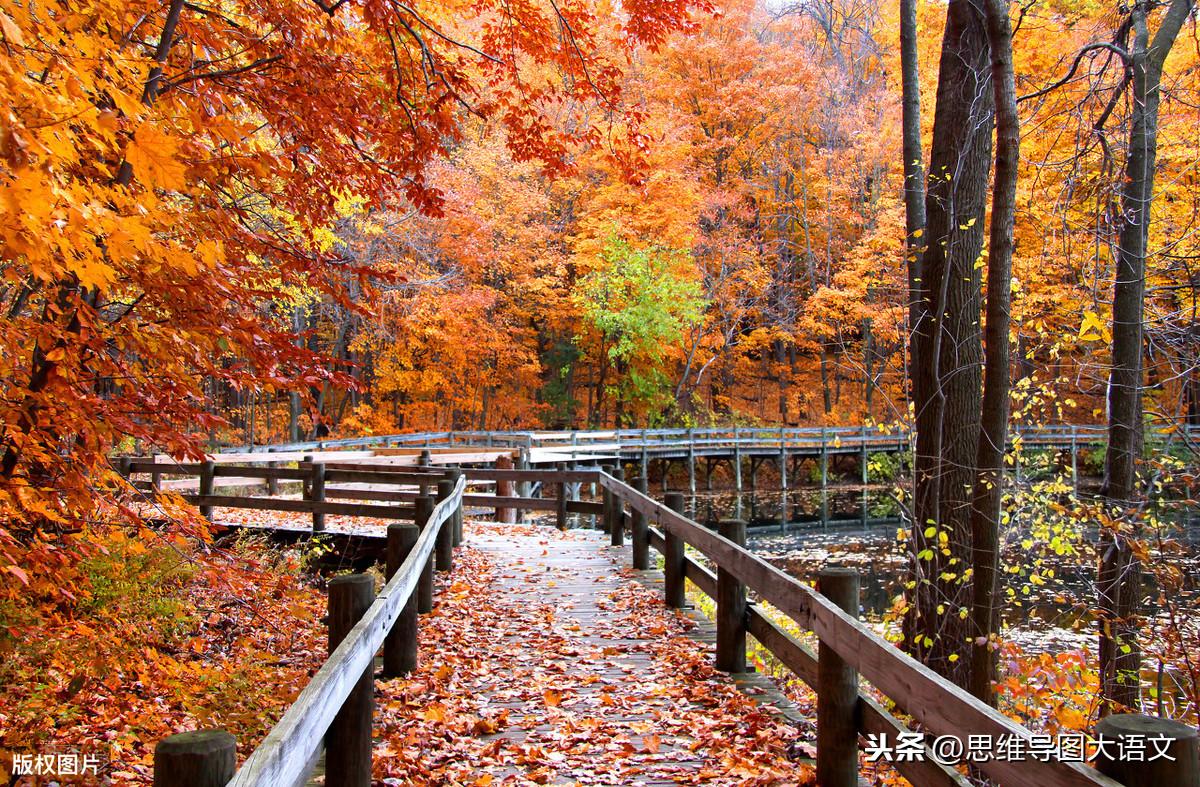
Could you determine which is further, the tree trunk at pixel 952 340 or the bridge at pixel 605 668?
→ the tree trunk at pixel 952 340

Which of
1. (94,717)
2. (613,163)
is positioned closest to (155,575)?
(94,717)

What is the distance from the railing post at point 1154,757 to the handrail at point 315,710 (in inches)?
80.9

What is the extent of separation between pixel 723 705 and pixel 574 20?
607 centimetres

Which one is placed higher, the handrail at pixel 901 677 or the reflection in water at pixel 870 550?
the handrail at pixel 901 677

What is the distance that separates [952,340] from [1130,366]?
6.11 feet

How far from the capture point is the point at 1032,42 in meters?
13.4

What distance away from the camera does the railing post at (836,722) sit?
3.79 m

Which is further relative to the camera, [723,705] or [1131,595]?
[1131,595]

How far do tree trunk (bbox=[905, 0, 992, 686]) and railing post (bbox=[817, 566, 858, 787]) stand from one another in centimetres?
310

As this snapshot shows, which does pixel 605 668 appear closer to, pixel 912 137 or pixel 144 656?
pixel 144 656

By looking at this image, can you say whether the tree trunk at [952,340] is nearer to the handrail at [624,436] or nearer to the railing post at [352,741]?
the railing post at [352,741]

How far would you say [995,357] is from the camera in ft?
20.6

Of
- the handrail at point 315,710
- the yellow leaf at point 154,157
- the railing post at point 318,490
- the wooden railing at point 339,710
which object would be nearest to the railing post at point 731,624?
the wooden railing at point 339,710

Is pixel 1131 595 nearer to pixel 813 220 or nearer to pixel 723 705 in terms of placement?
pixel 723 705
